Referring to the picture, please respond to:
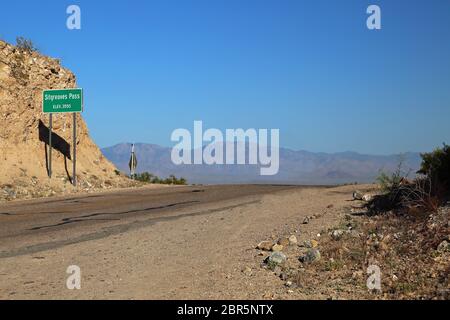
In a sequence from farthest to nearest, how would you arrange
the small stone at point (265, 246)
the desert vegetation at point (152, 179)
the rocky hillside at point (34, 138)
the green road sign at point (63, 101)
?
1. the desert vegetation at point (152, 179)
2. the green road sign at point (63, 101)
3. the rocky hillside at point (34, 138)
4. the small stone at point (265, 246)

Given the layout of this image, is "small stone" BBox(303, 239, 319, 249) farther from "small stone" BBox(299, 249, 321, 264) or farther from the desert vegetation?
the desert vegetation

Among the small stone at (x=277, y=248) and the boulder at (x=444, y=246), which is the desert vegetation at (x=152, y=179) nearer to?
the small stone at (x=277, y=248)

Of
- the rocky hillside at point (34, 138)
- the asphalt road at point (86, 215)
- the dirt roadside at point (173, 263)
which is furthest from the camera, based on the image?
the rocky hillside at point (34, 138)

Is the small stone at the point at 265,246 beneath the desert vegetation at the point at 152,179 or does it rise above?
beneath

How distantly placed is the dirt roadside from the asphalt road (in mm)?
661

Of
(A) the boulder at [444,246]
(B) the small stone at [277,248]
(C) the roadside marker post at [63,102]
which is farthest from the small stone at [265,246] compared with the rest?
(C) the roadside marker post at [63,102]

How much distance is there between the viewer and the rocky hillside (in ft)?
70.0

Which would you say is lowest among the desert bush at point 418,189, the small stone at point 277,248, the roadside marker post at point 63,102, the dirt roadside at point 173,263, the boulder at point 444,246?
the dirt roadside at point 173,263

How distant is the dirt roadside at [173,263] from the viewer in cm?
600

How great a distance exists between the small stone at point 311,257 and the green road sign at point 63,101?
17632 millimetres

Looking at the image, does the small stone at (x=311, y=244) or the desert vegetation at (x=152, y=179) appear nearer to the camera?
the small stone at (x=311, y=244)

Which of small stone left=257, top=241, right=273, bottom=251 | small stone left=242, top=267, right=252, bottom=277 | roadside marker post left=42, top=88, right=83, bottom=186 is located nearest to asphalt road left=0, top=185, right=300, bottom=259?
small stone left=257, top=241, right=273, bottom=251

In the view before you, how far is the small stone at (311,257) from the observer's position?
23.9 feet

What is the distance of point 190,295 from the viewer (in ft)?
19.1
